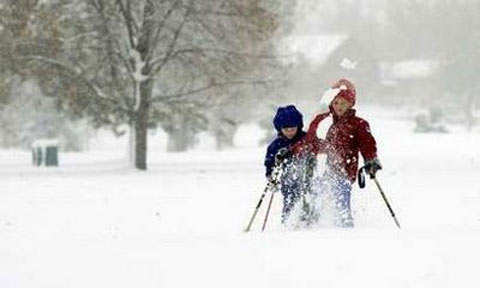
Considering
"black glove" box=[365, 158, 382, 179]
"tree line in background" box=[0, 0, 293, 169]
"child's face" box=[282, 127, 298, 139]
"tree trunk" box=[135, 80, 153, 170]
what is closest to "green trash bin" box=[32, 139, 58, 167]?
"tree line in background" box=[0, 0, 293, 169]

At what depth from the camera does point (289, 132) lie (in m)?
9.37

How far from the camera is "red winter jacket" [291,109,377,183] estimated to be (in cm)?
927

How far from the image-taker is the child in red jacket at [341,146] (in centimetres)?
927

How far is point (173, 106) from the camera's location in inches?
992

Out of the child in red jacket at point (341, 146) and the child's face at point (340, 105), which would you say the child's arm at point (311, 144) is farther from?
the child's face at point (340, 105)

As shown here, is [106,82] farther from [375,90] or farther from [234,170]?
[375,90]

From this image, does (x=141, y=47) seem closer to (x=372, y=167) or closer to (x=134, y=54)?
(x=134, y=54)

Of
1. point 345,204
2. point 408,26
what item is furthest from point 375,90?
point 345,204

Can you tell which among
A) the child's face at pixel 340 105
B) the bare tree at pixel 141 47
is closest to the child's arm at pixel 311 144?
the child's face at pixel 340 105

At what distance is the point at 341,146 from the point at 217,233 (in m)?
1.67

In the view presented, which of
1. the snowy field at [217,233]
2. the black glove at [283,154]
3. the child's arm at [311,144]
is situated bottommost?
the snowy field at [217,233]

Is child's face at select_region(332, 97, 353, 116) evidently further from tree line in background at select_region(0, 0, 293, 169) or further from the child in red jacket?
tree line in background at select_region(0, 0, 293, 169)

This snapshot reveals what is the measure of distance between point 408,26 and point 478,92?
1967cm

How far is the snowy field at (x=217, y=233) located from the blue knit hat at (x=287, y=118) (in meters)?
1.41
